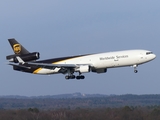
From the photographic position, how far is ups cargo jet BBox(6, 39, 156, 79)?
82.6 m

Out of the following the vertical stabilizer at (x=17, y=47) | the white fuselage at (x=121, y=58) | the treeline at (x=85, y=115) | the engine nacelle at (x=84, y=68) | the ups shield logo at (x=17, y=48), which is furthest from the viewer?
the treeline at (x=85, y=115)

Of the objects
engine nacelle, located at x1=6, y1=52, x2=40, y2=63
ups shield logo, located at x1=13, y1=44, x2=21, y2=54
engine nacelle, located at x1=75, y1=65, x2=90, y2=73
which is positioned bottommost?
engine nacelle, located at x1=75, y1=65, x2=90, y2=73

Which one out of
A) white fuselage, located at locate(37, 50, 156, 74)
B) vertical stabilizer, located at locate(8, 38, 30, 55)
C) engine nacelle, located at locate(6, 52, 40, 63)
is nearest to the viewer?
white fuselage, located at locate(37, 50, 156, 74)

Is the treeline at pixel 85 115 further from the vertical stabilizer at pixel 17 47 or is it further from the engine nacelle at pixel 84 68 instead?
the engine nacelle at pixel 84 68

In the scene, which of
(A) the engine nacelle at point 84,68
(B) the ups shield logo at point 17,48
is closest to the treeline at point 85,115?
(B) the ups shield logo at point 17,48

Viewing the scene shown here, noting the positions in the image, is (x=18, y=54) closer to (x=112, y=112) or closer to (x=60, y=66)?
(x=60, y=66)

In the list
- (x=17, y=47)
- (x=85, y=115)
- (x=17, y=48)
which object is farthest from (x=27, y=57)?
(x=85, y=115)

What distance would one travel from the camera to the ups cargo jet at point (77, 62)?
82.6m

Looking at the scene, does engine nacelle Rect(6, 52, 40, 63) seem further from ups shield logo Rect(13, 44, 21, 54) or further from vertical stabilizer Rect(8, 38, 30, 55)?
ups shield logo Rect(13, 44, 21, 54)

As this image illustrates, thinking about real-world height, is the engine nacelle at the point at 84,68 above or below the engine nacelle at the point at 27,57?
below

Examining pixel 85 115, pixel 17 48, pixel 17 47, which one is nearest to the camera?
pixel 17 48

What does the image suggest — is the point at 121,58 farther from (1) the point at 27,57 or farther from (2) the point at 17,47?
(2) the point at 17,47

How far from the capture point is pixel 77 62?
87.8 m

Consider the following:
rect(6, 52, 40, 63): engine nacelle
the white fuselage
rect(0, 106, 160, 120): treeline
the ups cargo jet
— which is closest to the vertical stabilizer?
the ups cargo jet
